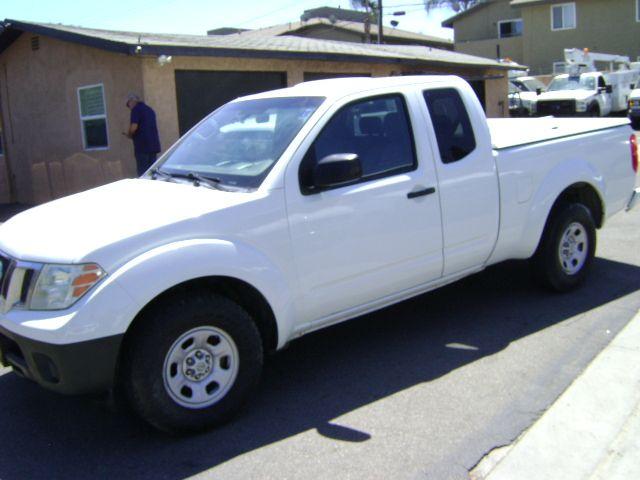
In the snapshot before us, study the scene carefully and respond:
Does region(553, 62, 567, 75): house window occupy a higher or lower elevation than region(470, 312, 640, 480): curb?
higher

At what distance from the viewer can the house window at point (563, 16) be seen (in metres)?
36.9

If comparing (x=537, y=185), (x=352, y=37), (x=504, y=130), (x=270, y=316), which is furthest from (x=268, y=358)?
(x=352, y=37)

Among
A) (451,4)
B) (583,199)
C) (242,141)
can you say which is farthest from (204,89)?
(451,4)

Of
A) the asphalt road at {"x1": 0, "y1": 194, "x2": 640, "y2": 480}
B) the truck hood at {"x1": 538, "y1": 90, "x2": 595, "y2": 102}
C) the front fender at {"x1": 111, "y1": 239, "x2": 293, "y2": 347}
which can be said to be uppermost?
the truck hood at {"x1": 538, "y1": 90, "x2": 595, "y2": 102}

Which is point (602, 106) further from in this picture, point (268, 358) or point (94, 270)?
point (94, 270)

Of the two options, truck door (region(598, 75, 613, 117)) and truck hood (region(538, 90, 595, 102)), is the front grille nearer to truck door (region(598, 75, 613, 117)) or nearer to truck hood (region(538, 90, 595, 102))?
truck hood (region(538, 90, 595, 102))

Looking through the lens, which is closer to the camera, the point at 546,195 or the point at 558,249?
→ the point at 546,195

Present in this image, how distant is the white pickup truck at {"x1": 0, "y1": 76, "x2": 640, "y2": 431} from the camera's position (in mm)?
3477

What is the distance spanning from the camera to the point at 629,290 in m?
6.04

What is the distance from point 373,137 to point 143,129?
7088mm

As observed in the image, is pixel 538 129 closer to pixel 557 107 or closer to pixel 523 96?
pixel 557 107

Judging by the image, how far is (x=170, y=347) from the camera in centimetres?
362

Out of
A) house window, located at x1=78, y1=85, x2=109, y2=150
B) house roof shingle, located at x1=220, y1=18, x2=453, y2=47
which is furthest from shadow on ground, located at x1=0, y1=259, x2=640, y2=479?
house roof shingle, located at x1=220, y1=18, x2=453, y2=47

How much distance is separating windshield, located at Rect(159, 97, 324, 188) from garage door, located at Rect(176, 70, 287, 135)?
320 inches
